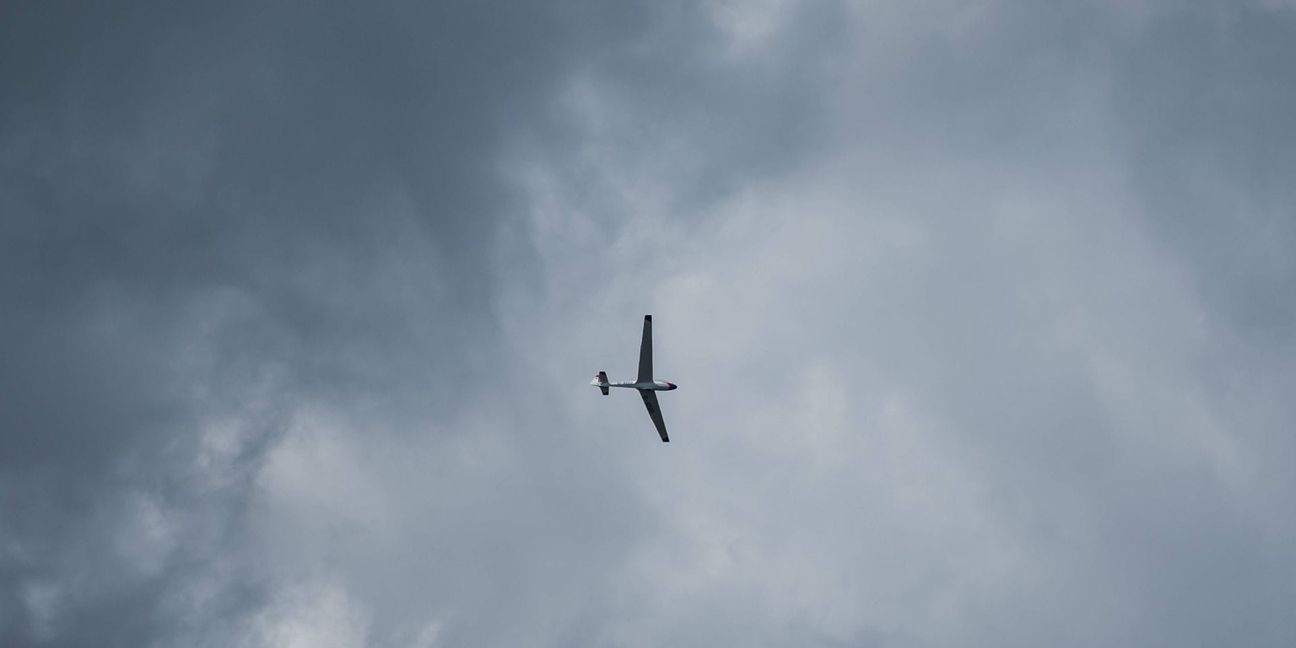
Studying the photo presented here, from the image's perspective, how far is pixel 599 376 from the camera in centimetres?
17912

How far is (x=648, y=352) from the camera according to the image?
170m

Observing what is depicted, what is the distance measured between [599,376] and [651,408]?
35.4 feet

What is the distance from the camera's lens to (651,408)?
17525cm

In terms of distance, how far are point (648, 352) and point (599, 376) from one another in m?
13.2

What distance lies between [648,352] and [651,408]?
35.6 ft
